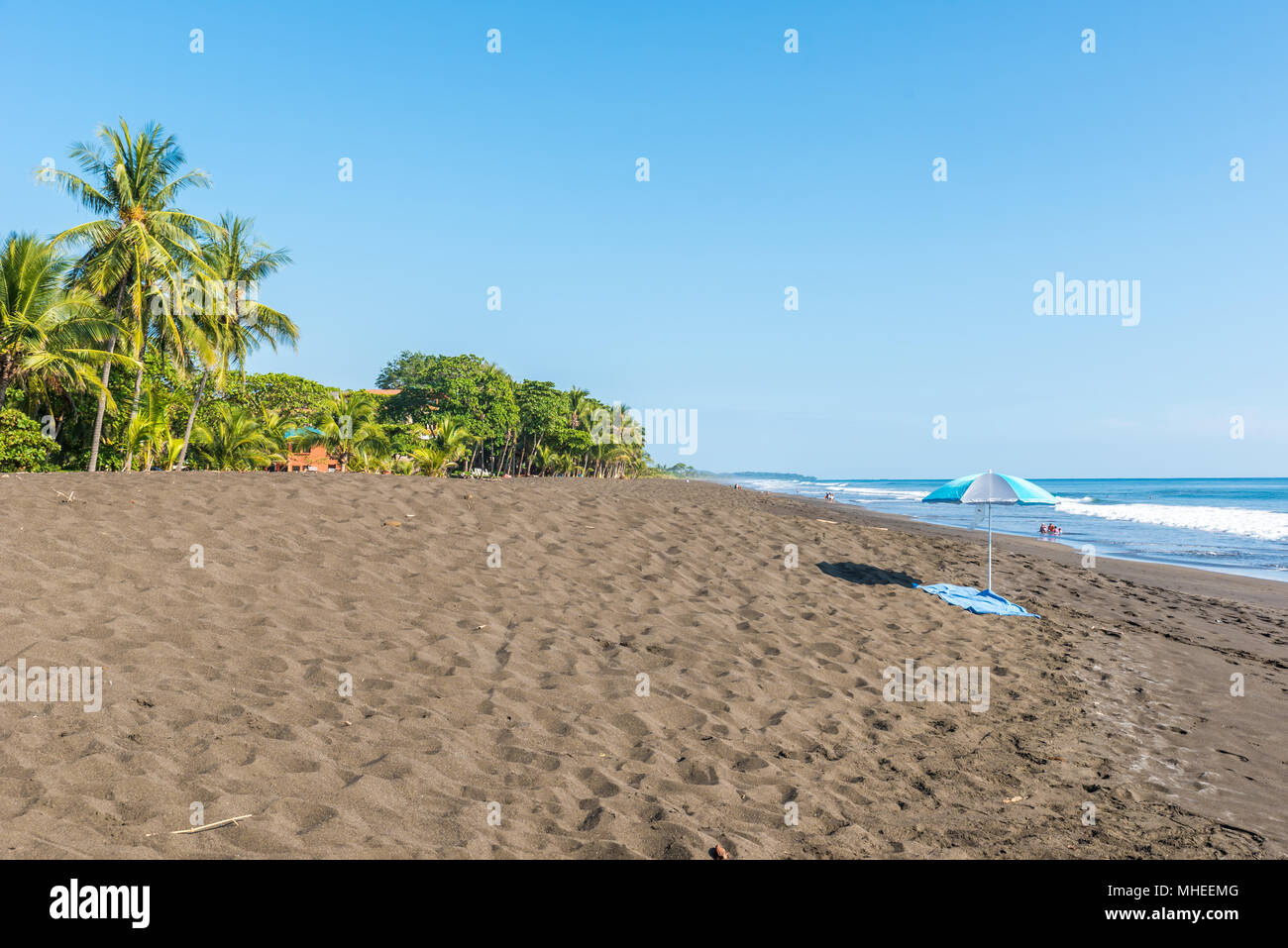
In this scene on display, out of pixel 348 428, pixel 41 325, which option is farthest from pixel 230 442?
pixel 348 428

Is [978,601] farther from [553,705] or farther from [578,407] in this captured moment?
[578,407]

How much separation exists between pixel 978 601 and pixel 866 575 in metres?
1.59

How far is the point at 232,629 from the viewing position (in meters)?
5.25

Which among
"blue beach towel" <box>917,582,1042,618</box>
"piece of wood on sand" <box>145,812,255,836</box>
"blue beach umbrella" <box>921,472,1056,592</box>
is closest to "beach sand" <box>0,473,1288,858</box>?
"piece of wood on sand" <box>145,812,255,836</box>

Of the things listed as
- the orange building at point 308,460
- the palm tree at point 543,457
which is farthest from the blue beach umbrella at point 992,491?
the palm tree at point 543,457

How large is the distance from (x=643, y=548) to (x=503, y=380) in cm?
4327

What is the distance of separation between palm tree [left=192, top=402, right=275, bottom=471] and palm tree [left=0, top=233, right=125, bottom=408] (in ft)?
12.6

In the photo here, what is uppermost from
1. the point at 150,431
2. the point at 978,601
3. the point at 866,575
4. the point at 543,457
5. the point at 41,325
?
the point at 41,325

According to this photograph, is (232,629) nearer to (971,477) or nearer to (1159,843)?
(1159,843)

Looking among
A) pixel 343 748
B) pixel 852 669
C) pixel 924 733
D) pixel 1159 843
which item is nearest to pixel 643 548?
pixel 852 669

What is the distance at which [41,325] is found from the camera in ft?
53.9

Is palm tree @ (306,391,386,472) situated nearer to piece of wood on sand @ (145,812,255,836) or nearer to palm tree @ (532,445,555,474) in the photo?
palm tree @ (532,445,555,474)

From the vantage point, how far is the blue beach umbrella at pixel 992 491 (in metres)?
9.23
